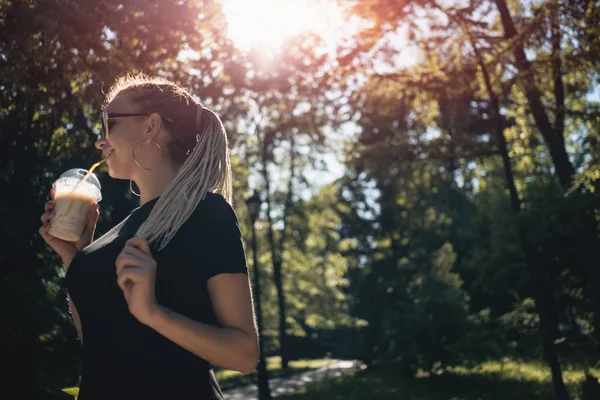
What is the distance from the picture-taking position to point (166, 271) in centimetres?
161

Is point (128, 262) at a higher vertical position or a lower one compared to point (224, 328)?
higher

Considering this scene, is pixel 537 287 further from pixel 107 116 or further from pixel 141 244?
pixel 141 244

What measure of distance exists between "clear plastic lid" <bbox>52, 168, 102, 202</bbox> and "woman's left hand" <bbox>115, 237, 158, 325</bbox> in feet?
2.55

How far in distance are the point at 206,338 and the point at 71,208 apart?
86 centimetres

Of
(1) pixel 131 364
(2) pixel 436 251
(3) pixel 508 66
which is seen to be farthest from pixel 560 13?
(2) pixel 436 251

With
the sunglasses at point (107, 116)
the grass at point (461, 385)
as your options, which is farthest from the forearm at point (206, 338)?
the grass at point (461, 385)

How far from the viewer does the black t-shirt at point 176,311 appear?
1.58 m

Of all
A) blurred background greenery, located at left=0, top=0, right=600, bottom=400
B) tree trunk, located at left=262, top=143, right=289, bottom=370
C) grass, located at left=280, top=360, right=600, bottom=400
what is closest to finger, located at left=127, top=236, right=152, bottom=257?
blurred background greenery, located at left=0, top=0, right=600, bottom=400

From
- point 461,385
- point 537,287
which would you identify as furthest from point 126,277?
point 461,385

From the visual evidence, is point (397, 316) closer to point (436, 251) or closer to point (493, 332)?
point (493, 332)

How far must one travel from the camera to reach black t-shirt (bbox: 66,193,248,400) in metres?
1.58

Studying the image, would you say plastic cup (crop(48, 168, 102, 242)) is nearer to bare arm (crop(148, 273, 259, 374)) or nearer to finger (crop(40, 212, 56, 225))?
finger (crop(40, 212, 56, 225))

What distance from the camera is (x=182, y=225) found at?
1633 mm

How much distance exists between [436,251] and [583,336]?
472 inches
